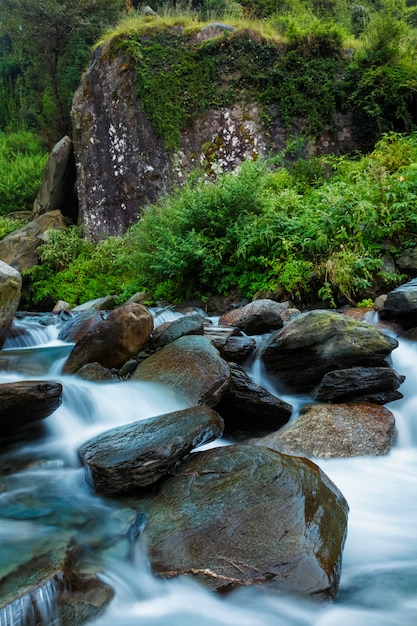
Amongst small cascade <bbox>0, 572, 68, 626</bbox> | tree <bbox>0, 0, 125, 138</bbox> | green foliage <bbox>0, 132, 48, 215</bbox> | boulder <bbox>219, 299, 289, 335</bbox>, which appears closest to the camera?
small cascade <bbox>0, 572, 68, 626</bbox>

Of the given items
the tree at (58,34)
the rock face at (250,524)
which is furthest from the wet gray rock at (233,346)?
the tree at (58,34)

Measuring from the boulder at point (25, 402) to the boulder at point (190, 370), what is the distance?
104cm

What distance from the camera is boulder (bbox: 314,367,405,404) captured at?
432 centimetres

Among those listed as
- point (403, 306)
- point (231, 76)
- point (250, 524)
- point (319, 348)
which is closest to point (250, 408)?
point (319, 348)

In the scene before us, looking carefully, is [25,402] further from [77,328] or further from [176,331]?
[77,328]

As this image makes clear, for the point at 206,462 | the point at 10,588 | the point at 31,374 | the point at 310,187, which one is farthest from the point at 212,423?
the point at 310,187

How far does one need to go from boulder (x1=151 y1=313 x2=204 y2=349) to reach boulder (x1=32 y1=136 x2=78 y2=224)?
10943 mm

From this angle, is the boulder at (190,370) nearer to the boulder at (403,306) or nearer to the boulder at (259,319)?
the boulder at (259,319)

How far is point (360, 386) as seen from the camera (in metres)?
4.33

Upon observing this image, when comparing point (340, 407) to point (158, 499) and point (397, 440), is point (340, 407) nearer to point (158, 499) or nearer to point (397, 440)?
point (397, 440)

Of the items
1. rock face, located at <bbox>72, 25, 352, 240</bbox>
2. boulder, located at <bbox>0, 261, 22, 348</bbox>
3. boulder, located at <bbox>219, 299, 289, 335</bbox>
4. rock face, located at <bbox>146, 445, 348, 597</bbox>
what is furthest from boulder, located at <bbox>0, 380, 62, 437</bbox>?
rock face, located at <bbox>72, 25, 352, 240</bbox>

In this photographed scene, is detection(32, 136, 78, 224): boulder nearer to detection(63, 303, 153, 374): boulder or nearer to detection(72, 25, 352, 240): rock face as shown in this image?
detection(72, 25, 352, 240): rock face

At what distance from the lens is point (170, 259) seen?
8.36 metres

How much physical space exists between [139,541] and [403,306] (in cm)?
424
